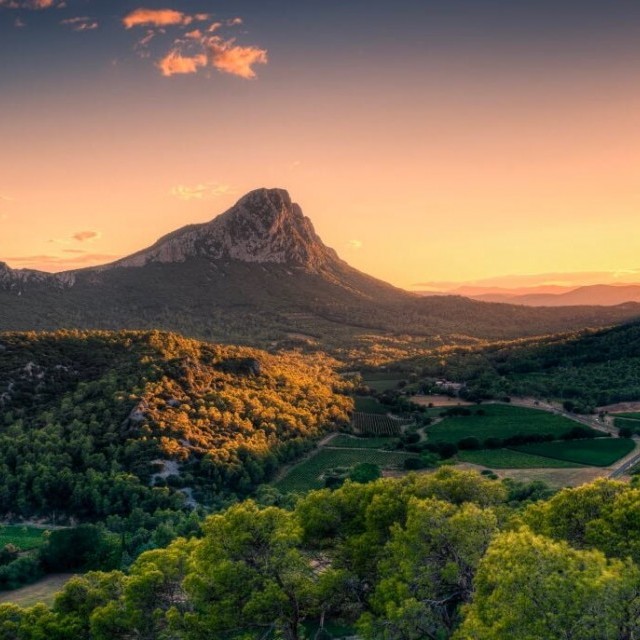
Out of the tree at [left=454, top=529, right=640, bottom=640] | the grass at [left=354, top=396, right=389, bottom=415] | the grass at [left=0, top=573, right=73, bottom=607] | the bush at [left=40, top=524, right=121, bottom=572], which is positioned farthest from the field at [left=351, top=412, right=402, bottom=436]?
the tree at [left=454, top=529, right=640, bottom=640]

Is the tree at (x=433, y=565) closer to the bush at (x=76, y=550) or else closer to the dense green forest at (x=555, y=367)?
the bush at (x=76, y=550)

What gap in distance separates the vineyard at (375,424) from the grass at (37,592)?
67069mm

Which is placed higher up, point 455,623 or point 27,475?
point 455,623

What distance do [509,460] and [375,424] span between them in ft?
123

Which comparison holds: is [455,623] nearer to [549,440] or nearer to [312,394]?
[549,440]

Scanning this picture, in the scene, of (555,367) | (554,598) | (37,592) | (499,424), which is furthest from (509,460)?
(554,598)

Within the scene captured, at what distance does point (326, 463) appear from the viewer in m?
Result: 95.9

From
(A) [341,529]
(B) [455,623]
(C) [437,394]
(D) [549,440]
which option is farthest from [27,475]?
(C) [437,394]

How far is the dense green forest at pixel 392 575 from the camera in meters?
20.8

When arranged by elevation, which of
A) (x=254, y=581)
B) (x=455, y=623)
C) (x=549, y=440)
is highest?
(x=254, y=581)

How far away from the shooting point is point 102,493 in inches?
3051

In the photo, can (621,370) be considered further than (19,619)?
Yes

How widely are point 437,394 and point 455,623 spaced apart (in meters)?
118

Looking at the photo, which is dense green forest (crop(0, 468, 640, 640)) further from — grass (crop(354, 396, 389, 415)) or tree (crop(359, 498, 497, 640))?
grass (crop(354, 396, 389, 415))
